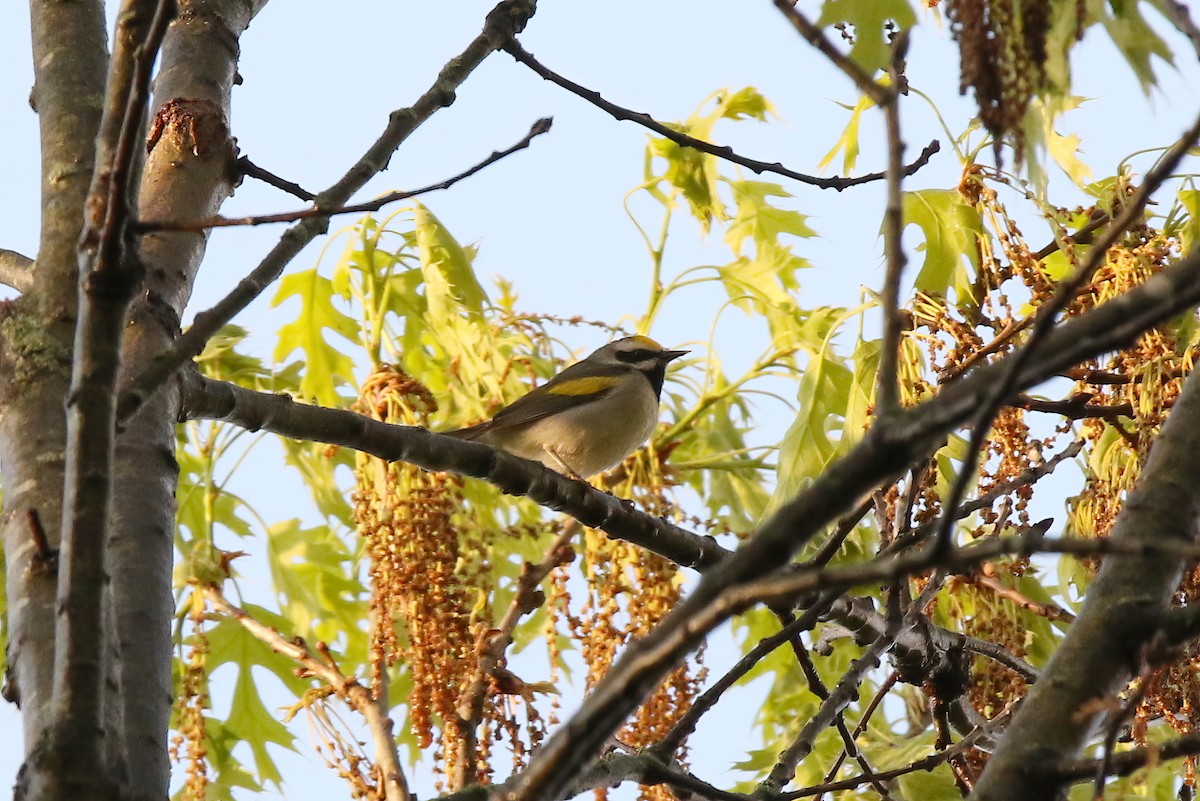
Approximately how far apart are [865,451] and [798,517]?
0.32ft

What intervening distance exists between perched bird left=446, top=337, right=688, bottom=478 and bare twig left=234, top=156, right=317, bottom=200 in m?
2.83

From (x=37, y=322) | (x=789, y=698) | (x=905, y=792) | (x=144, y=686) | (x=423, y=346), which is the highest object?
(x=423, y=346)

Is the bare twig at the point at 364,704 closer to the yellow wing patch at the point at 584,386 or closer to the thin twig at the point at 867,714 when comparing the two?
the thin twig at the point at 867,714

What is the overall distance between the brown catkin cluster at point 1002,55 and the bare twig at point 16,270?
6.19 ft

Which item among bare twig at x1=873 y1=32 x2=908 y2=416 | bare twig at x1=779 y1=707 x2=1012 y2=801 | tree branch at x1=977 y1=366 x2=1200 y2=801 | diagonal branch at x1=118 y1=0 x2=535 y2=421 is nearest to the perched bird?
diagonal branch at x1=118 y1=0 x2=535 y2=421

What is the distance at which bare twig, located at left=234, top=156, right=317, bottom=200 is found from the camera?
300 centimetres

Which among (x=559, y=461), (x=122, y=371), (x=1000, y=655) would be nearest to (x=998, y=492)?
(x=1000, y=655)

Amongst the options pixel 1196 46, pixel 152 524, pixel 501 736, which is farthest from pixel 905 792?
pixel 1196 46

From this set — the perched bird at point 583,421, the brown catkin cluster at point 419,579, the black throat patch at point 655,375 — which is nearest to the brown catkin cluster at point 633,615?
the brown catkin cluster at point 419,579

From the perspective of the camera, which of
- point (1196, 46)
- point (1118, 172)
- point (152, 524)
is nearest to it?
point (1196, 46)

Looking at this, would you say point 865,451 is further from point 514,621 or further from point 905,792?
point 905,792

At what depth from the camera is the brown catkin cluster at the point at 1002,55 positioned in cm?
157

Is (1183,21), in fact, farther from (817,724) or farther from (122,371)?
(122,371)

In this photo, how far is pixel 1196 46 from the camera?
168 centimetres
